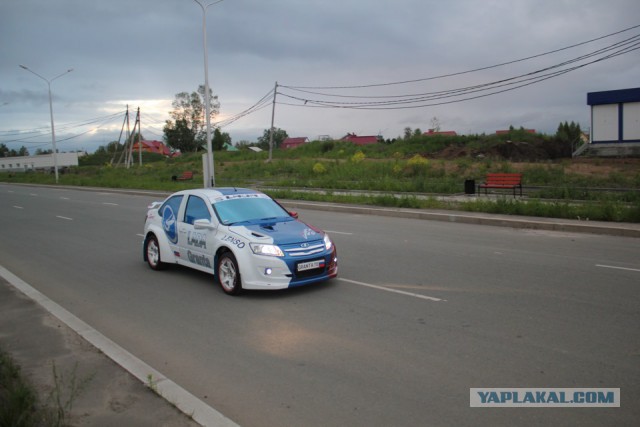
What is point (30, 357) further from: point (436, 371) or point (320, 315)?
point (436, 371)

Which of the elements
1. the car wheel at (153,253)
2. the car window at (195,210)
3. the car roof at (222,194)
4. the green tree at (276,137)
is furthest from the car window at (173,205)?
the green tree at (276,137)

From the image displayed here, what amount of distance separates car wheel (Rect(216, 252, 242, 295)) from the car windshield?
1.95 feet

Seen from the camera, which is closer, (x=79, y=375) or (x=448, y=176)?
(x=79, y=375)

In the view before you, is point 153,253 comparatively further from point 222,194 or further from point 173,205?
point 222,194

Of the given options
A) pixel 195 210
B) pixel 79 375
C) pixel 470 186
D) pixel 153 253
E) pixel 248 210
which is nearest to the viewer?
pixel 79 375

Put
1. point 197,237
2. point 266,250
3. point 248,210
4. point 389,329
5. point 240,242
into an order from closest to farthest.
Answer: point 389,329
point 266,250
point 240,242
point 197,237
point 248,210

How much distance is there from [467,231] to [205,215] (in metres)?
7.97

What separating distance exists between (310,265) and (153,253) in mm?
3627

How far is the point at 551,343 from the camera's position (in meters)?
5.42

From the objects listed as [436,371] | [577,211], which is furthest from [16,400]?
[577,211]

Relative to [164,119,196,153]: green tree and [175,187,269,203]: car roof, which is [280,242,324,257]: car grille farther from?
[164,119,196,153]: green tree

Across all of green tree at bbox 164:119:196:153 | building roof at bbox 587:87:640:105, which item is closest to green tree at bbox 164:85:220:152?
green tree at bbox 164:119:196:153

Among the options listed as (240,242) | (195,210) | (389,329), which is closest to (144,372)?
(389,329)

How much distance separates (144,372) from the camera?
4820 mm
